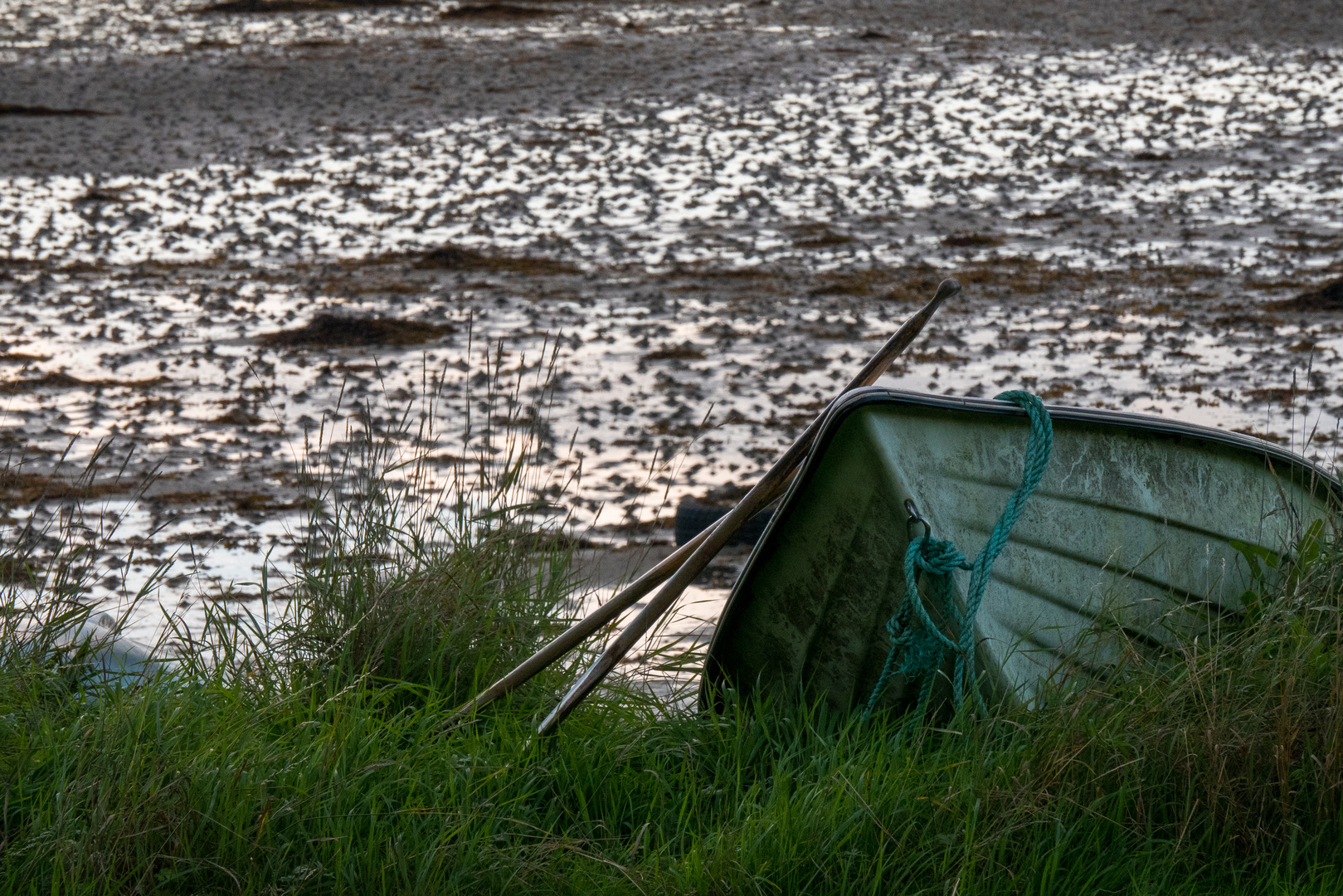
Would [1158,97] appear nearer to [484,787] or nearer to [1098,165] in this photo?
[1098,165]

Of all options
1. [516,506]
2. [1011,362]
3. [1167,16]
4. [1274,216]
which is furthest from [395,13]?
[516,506]

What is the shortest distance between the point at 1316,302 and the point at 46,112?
1630 centimetres

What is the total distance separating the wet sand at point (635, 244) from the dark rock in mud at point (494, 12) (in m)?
4.13

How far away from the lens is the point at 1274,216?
11.9 meters

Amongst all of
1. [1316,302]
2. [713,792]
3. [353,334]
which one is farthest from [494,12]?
[713,792]

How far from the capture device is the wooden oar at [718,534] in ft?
12.0

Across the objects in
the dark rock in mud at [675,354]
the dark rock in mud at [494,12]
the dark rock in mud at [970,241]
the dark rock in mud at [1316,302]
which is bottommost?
the dark rock in mud at [675,354]

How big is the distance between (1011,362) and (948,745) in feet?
18.0

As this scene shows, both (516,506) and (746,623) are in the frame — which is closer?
(746,623)

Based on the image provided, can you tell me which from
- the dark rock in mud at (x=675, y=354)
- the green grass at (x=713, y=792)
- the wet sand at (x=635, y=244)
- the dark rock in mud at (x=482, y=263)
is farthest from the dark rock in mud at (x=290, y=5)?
the green grass at (x=713, y=792)

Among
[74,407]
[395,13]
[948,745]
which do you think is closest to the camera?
[948,745]

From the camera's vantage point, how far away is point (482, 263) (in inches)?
442

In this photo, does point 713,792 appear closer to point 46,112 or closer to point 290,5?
point 46,112

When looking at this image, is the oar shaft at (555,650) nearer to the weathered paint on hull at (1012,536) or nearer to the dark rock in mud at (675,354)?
the weathered paint on hull at (1012,536)
